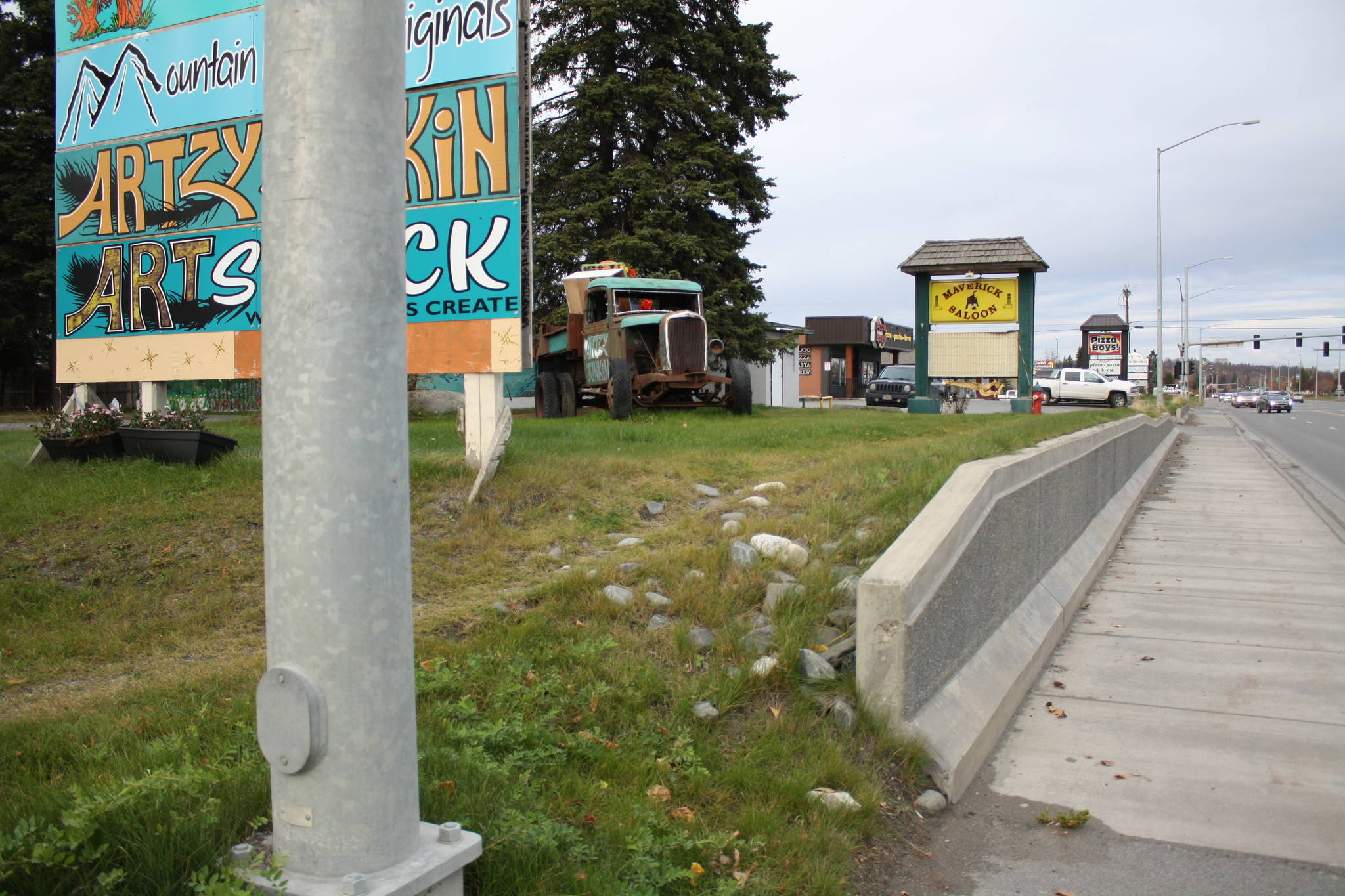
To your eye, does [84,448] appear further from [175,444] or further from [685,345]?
[685,345]

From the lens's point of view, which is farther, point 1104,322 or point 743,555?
point 1104,322

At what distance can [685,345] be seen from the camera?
1681 cm

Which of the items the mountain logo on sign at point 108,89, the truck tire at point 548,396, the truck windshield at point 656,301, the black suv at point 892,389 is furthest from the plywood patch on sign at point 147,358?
the black suv at point 892,389

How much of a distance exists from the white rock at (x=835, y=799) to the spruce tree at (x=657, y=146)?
21.0 m

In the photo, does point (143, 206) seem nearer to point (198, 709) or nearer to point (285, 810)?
point (198, 709)

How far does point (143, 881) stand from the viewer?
237cm

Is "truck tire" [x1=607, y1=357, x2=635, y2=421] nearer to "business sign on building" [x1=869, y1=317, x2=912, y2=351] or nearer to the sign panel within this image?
"business sign on building" [x1=869, y1=317, x2=912, y2=351]

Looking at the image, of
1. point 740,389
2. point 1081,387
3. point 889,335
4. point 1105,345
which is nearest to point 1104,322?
point 1105,345

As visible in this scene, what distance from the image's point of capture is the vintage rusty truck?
16719 mm

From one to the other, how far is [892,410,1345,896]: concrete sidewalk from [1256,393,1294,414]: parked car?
201 feet

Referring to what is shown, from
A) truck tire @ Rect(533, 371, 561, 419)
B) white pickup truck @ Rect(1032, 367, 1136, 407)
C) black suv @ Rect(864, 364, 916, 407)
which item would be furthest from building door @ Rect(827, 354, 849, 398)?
truck tire @ Rect(533, 371, 561, 419)

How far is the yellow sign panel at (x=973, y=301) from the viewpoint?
2303 centimetres

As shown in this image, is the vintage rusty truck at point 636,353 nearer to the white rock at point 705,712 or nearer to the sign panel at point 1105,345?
the white rock at point 705,712

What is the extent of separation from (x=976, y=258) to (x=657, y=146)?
28.5 feet
